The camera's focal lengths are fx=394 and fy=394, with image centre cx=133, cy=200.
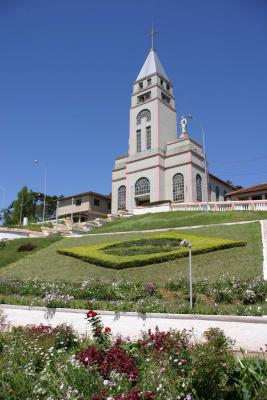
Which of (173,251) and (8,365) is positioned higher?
(173,251)

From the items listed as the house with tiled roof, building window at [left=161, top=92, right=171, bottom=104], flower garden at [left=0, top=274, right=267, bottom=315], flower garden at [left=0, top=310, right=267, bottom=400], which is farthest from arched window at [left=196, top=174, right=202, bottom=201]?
flower garden at [left=0, top=310, right=267, bottom=400]

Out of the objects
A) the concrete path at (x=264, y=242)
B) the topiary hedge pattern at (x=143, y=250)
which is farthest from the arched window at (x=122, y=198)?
the concrete path at (x=264, y=242)

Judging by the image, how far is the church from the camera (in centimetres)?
5409

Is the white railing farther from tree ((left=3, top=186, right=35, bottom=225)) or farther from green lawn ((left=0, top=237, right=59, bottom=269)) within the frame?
tree ((left=3, top=186, right=35, bottom=225))

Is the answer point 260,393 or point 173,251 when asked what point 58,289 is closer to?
point 173,251

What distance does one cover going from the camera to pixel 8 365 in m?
7.11

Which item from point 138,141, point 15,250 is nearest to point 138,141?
point 138,141

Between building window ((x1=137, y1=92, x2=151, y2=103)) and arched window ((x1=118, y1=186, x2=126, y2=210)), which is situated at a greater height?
building window ((x1=137, y1=92, x2=151, y2=103))

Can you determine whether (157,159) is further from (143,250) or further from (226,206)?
(143,250)

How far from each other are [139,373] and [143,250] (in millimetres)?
15348

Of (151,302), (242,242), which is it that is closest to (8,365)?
(151,302)

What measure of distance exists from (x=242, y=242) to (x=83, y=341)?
13411 mm

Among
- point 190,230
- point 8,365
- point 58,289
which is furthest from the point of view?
point 190,230

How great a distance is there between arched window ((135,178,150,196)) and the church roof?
1859cm
